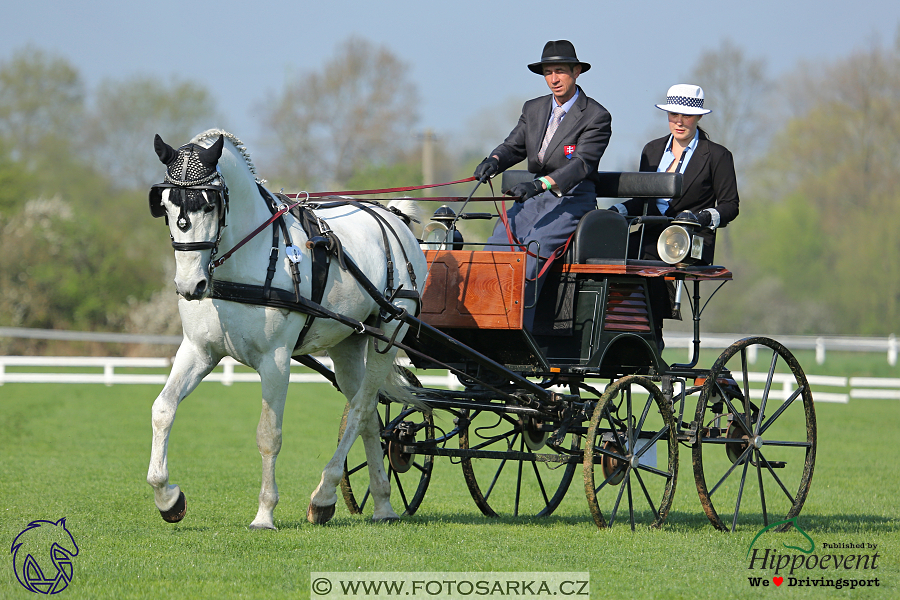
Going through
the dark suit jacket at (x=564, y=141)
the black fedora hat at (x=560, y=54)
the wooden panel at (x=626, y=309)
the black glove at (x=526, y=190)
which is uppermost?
the black fedora hat at (x=560, y=54)

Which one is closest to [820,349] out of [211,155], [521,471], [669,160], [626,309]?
[669,160]

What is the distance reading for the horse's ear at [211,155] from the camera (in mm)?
5648

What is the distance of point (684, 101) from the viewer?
306 inches

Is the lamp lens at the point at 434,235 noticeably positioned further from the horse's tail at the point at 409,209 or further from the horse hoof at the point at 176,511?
the horse hoof at the point at 176,511

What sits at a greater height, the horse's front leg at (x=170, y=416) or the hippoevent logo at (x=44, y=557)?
the horse's front leg at (x=170, y=416)

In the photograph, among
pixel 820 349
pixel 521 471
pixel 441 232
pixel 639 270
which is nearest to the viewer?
pixel 639 270

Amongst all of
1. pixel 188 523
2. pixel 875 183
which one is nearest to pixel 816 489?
pixel 188 523

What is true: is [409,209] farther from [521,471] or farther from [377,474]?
[521,471]

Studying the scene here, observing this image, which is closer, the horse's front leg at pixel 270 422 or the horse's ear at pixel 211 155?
the horse's ear at pixel 211 155

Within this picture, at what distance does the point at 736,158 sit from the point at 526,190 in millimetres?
36857

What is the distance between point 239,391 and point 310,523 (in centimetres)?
1411

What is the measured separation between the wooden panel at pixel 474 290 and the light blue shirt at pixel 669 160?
1.62 meters
